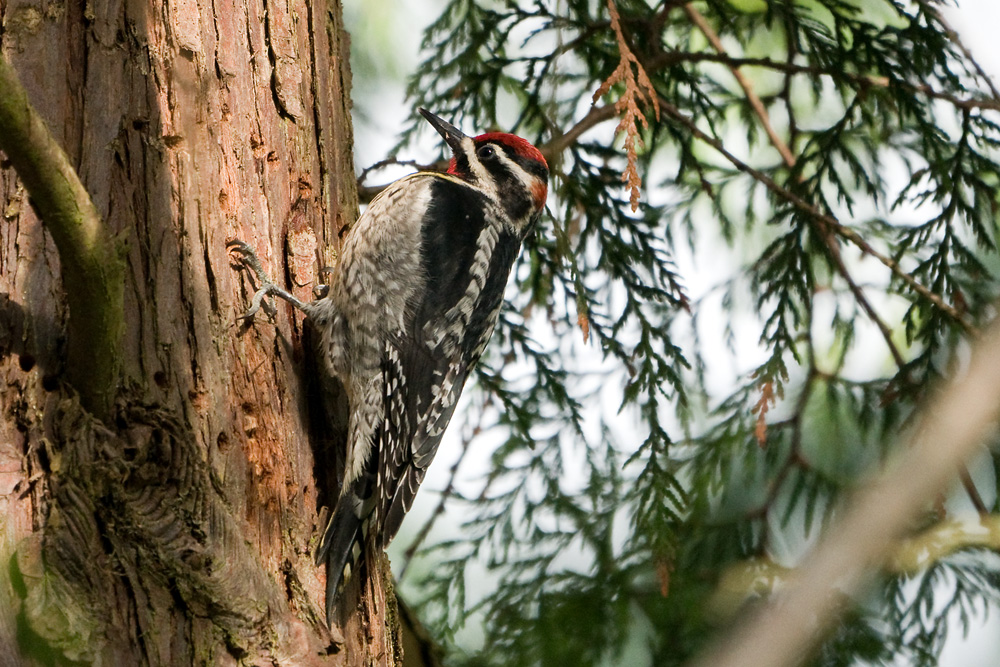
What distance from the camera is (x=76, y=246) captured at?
1962mm

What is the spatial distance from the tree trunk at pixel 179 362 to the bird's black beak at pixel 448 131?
3.31 ft

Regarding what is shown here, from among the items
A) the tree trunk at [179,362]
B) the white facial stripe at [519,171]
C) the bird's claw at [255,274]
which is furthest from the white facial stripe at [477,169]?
the bird's claw at [255,274]

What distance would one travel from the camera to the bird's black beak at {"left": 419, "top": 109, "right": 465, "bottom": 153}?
4113 millimetres

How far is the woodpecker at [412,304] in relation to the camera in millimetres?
3029

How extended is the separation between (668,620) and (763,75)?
10.5 ft

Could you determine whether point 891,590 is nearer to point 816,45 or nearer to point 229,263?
point 816,45

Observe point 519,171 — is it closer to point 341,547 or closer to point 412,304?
point 412,304

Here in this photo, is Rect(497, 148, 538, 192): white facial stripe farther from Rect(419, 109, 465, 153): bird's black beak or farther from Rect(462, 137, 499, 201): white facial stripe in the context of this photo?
Rect(419, 109, 465, 153): bird's black beak

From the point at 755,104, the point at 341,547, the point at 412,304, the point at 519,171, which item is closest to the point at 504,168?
the point at 519,171

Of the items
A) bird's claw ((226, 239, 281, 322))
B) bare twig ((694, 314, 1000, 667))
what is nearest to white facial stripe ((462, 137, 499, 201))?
bird's claw ((226, 239, 281, 322))

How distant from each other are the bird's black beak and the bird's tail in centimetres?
183

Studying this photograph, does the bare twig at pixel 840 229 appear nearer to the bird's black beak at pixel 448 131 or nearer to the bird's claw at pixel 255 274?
the bird's black beak at pixel 448 131

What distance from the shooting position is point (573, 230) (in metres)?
4.21

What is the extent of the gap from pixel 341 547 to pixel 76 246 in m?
1.11
